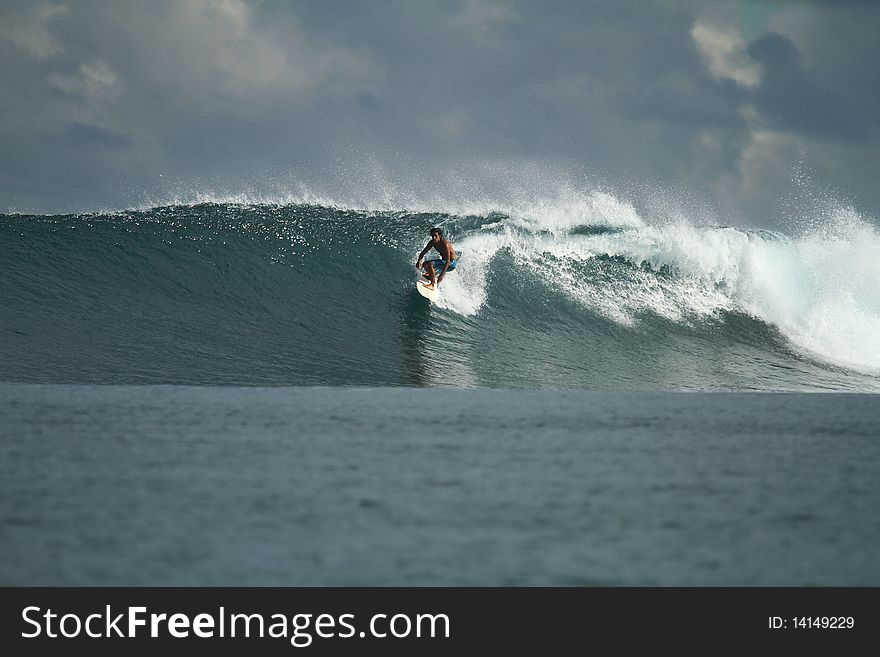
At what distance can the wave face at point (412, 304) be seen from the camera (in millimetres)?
12969

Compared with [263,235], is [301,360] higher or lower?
lower

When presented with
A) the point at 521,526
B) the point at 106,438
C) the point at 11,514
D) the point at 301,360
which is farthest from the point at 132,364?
the point at 521,526

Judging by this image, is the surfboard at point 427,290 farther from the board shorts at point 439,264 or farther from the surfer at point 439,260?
the board shorts at point 439,264

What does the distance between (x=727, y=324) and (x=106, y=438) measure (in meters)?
14.3

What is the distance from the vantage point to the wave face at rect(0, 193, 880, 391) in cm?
1297

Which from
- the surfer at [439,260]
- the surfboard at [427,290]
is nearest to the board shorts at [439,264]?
the surfer at [439,260]

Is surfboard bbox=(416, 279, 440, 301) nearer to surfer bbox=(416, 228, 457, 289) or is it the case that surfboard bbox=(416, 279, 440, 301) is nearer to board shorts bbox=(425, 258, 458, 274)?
surfer bbox=(416, 228, 457, 289)

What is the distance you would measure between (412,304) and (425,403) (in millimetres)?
6836

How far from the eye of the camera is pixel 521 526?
488cm

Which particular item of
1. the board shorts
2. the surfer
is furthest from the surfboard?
the board shorts

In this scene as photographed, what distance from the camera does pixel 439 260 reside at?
1670 cm
